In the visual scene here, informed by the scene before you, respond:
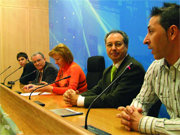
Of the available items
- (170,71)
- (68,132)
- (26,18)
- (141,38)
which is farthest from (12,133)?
(26,18)

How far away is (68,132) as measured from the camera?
3.21 feet

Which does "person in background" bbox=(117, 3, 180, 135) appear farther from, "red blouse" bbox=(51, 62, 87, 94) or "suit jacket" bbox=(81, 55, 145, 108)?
"red blouse" bbox=(51, 62, 87, 94)

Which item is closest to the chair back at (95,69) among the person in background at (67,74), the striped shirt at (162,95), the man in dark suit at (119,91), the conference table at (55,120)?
the person in background at (67,74)

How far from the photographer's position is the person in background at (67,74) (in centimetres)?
250

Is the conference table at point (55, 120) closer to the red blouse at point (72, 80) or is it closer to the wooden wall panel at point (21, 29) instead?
the red blouse at point (72, 80)

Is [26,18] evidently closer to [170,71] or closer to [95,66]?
[95,66]

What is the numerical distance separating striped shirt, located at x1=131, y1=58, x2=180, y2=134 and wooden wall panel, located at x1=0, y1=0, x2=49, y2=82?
192 inches

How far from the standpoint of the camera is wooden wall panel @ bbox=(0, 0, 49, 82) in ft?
18.2

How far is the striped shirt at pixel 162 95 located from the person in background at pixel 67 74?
1.19 m

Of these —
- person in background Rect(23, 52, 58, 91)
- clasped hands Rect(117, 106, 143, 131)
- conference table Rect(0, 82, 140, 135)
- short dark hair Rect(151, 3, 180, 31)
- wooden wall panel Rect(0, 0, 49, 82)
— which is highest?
wooden wall panel Rect(0, 0, 49, 82)

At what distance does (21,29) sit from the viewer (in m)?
5.70

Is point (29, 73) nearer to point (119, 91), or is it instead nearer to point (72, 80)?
point (72, 80)

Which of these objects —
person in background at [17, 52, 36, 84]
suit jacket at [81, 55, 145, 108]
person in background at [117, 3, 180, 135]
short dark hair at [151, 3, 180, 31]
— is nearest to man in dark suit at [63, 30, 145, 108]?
suit jacket at [81, 55, 145, 108]

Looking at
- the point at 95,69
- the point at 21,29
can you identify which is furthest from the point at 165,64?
the point at 21,29
